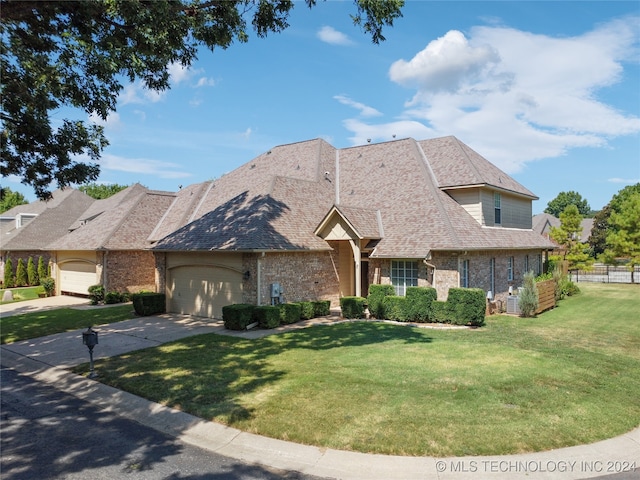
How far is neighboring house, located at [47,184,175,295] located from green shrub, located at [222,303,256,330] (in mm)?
11084

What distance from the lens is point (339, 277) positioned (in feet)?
68.1

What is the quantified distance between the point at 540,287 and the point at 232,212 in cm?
1499

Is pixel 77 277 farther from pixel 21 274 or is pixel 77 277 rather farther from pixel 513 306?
pixel 513 306

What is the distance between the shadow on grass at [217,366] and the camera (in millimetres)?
8297

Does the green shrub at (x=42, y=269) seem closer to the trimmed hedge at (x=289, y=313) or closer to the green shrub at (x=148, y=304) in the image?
the green shrub at (x=148, y=304)

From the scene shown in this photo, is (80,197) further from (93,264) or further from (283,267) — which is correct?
(283,267)

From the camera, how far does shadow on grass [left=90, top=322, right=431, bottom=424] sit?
27.2 feet

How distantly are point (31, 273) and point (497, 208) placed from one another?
116 feet

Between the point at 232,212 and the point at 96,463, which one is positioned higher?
the point at 232,212

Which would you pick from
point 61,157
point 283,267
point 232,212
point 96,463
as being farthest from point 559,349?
point 61,157

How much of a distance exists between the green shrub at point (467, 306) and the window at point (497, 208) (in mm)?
7875

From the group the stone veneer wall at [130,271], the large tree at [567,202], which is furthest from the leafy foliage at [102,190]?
the large tree at [567,202]

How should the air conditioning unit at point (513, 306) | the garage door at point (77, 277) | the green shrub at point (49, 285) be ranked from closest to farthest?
1. the air conditioning unit at point (513, 306)
2. the garage door at point (77, 277)
3. the green shrub at point (49, 285)

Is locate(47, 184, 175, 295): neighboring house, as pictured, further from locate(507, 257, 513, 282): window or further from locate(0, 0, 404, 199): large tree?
locate(507, 257, 513, 282): window
